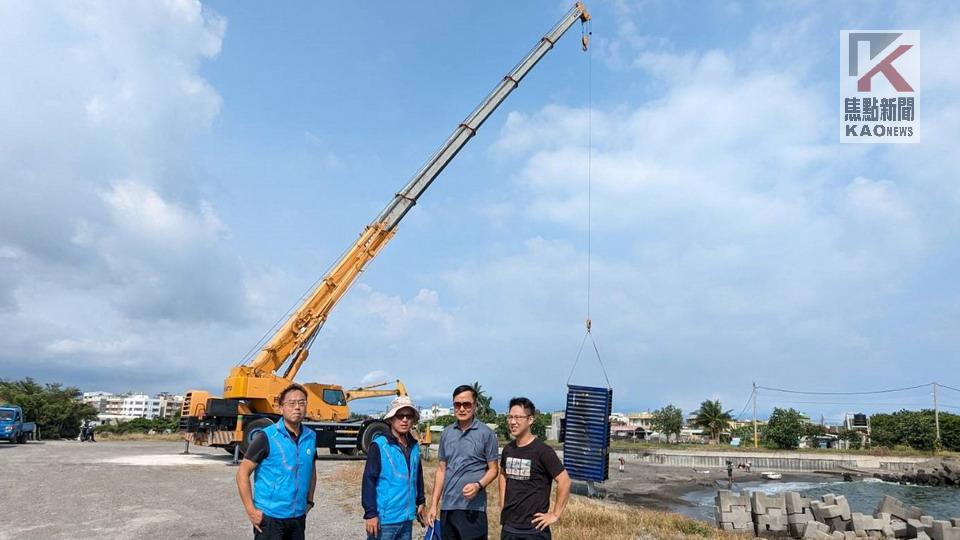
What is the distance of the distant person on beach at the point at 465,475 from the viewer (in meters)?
4.72

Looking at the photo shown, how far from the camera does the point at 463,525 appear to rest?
186 inches

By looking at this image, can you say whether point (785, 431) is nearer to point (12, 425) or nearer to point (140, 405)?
point (12, 425)

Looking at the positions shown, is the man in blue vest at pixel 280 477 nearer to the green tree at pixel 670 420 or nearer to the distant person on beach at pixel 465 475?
the distant person on beach at pixel 465 475

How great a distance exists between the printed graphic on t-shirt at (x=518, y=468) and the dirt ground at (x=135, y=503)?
4.84 metres

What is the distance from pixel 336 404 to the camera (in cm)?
2131

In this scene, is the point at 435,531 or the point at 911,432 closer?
the point at 435,531

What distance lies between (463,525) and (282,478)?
1444mm

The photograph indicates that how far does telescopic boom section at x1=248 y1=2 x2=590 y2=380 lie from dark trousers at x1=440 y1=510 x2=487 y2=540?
52.7ft

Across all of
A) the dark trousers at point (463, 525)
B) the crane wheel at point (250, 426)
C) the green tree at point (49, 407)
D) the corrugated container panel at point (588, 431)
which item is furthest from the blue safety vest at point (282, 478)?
the green tree at point (49, 407)

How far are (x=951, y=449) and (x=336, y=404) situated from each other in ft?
205

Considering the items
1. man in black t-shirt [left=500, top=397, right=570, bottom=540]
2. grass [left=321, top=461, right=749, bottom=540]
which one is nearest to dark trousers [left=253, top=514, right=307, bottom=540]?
man in black t-shirt [left=500, top=397, right=570, bottom=540]

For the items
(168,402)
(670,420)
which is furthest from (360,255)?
(168,402)

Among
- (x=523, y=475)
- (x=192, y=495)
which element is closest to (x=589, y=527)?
(x=523, y=475)

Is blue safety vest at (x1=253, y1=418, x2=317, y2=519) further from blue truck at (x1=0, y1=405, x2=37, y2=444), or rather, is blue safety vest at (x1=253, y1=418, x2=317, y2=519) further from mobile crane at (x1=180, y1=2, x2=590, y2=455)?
blue truck at (x1=0, y1=405, x2=37, y2=444)
